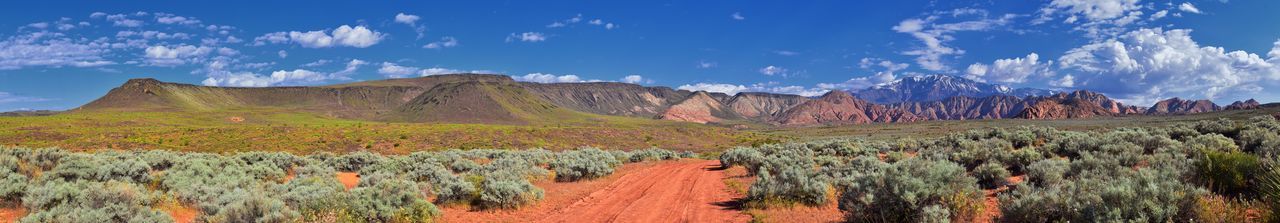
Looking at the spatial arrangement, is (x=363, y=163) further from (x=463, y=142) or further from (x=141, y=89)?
(x=141, y=89)

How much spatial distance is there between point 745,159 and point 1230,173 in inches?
567

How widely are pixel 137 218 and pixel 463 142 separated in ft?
185

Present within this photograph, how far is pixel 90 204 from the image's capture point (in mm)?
9758

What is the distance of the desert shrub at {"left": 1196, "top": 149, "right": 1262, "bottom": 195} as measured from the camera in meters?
8.95

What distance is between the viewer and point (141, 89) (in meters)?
189

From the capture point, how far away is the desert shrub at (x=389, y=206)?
413 inches

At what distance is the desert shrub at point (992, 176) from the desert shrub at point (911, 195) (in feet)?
14.3

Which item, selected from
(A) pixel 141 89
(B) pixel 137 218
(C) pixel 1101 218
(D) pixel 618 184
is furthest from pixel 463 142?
(A) pixel 141 89

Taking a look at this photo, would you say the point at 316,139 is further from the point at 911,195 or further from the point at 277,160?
the point at 911,195

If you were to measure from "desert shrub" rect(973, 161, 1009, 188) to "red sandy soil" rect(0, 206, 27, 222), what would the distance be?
17.8m

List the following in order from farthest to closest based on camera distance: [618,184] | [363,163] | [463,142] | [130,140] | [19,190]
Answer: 1. [463,142]
2. [130,140]
3. [363,163]
4. [618,184]
5. [19,190]

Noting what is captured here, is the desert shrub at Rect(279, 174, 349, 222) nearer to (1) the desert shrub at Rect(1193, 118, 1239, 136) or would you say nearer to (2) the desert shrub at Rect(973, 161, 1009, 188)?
(2) the desert shrub at Rect(973, 161, 1009, 188)

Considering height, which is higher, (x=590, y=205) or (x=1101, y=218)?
(x=1101, y=218)

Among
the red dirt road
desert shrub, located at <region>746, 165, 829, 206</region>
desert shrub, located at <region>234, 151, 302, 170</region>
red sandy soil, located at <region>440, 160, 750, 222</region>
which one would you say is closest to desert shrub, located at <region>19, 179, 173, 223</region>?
red sandy soil, located at <region>440, 160, 750, 222</region>
